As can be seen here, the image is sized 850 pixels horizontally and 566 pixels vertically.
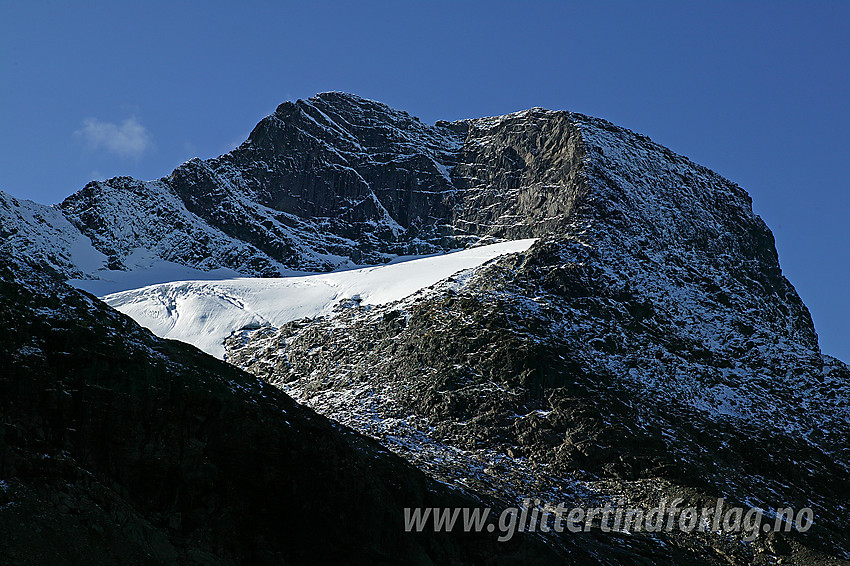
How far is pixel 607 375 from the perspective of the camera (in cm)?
7400

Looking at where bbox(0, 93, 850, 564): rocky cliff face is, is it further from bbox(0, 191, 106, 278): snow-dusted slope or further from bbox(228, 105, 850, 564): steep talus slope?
bbox(0, 191, 106, 278): snow-dusted slope

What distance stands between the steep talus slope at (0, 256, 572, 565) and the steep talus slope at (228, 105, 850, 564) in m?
18.5

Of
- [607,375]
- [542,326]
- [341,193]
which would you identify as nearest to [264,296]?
[542,326]

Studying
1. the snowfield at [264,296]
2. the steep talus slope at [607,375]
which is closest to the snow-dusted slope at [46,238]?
the snowfield at [264,296]

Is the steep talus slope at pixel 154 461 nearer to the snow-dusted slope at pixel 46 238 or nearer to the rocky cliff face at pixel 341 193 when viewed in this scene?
the rocky cliff face at pixel 341 193

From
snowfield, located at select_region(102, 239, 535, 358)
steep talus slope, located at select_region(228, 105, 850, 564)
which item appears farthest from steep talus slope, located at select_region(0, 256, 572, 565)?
snowfield, located at select_region(102, 239, 535, 358)

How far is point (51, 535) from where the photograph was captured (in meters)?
28.7

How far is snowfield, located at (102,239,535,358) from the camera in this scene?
307 feet

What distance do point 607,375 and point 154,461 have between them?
47.3 meters

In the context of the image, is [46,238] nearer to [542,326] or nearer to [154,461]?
[542,326]

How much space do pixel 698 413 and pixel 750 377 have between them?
35.3 feet

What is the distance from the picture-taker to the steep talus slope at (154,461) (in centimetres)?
3027

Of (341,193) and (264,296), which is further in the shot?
(341,193)

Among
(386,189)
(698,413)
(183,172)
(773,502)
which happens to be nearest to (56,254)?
(183,172)
